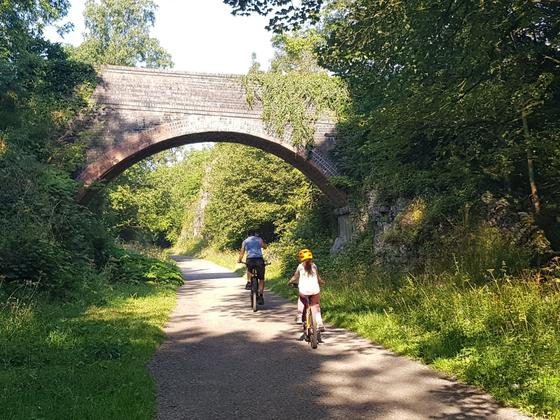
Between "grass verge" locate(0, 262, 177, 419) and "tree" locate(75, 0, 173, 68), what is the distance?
1296 inches

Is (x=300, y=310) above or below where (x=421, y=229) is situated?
below

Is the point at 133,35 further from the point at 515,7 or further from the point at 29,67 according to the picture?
the point at 515,7

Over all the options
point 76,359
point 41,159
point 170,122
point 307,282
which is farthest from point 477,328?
point 170,122

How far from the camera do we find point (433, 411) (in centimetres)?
408

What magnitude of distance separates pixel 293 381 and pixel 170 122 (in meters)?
14.4

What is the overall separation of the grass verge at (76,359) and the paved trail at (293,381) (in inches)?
11.1

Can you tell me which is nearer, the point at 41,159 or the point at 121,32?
the point at 41,159

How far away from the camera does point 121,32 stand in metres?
39.6

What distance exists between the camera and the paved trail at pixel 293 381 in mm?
4133

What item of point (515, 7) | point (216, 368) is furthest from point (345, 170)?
point (216, 368)

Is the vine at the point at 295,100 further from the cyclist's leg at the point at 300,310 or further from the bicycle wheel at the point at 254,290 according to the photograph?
the cyclist's leg at the point at 300,310

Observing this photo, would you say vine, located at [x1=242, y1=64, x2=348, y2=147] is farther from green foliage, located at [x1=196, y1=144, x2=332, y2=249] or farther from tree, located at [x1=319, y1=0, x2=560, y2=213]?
tree, located at [x1=319, y1=0, x2=560, y2=213]

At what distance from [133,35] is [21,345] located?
37.8 metres

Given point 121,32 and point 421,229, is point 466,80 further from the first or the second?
point 121,32
